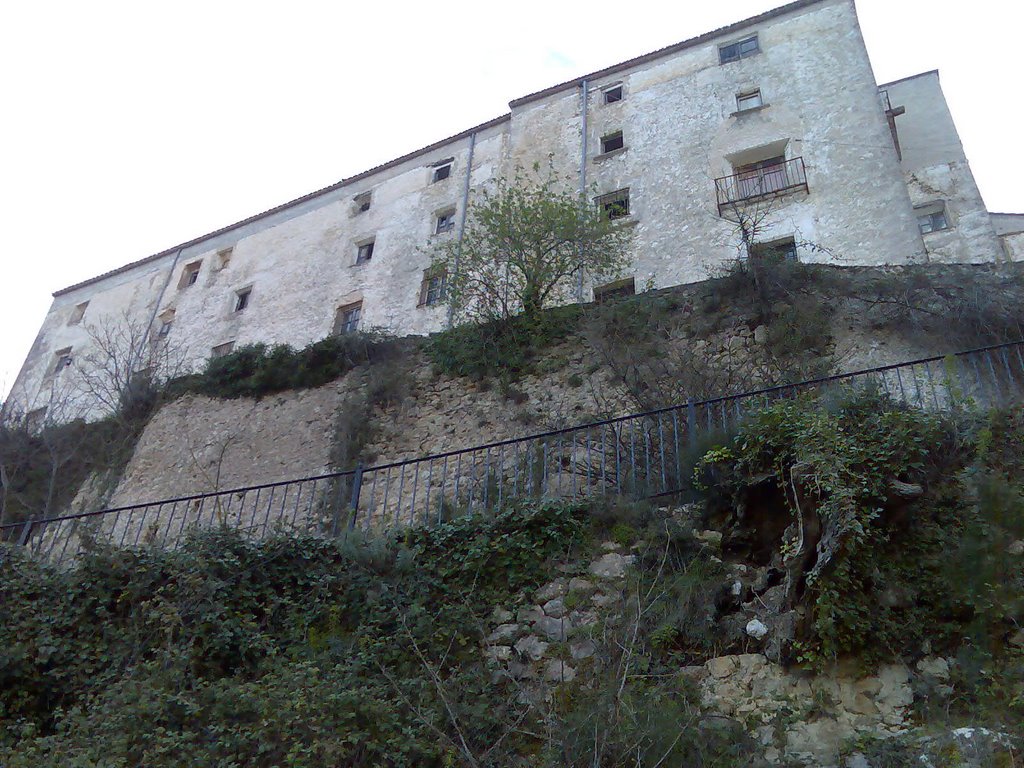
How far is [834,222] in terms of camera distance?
16.0 m

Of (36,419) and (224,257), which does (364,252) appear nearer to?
(224,257)

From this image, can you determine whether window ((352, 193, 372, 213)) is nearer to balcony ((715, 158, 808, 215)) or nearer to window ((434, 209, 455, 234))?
window ((434, 209, 455, 234))

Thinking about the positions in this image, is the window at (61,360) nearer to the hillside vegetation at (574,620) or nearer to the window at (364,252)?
the window at (364,252)

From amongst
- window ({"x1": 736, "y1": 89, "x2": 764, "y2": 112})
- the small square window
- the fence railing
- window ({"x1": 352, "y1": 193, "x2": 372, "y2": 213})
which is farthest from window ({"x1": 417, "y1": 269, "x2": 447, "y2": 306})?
the fence railing

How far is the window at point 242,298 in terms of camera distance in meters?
23.6

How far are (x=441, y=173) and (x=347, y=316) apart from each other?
16.0 ft

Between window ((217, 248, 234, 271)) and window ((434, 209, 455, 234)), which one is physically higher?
window ((217, 248, 234, 271))

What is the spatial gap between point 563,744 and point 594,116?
1792 centimetres

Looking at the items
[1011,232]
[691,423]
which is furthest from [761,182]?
[691,423]

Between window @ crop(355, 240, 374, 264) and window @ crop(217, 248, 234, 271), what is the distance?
505 centimetres

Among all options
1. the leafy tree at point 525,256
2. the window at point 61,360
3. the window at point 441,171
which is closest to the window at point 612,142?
the window at point 441,171

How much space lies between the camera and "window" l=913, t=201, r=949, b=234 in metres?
18.4

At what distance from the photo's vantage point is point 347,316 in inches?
829

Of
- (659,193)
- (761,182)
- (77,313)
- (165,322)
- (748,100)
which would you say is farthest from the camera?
(77,313)
